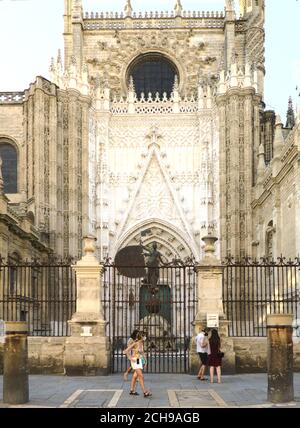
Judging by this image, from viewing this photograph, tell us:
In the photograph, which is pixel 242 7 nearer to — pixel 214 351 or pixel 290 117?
pixel 290 117

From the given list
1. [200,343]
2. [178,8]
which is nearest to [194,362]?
[200,343]

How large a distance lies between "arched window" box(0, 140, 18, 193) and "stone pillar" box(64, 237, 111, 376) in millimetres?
18602

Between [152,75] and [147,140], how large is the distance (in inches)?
192

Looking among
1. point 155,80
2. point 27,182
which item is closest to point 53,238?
point 27,182

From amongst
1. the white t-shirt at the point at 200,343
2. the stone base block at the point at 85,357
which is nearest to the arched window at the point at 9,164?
the stone base block at the point at 85,357

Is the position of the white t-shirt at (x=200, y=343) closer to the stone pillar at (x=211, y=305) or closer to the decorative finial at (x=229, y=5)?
the stone pillar at (x=211, y=305)

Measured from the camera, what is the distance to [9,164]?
35094mm

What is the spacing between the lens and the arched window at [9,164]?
115 feet

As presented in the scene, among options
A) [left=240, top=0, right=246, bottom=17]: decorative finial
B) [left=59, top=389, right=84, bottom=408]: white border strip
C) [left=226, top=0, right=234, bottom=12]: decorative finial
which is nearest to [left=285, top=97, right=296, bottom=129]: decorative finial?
[left=240, top=0, right=246, bottom=17]: decorative finial

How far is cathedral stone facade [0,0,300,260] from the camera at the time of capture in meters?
33.1

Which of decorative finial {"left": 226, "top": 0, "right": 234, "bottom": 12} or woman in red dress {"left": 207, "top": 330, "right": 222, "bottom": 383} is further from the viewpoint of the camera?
decorative finial {"left": 226, "top": 0, "right": 234, "bottom": 12}

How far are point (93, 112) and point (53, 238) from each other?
23.0 ft

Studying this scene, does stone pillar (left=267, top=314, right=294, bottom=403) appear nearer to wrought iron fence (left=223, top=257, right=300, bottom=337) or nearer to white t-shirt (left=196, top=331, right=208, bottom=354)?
white t-shirt (left=196, top=331, right=208, bottom=354)

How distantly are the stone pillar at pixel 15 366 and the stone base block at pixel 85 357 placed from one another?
5.07 m
